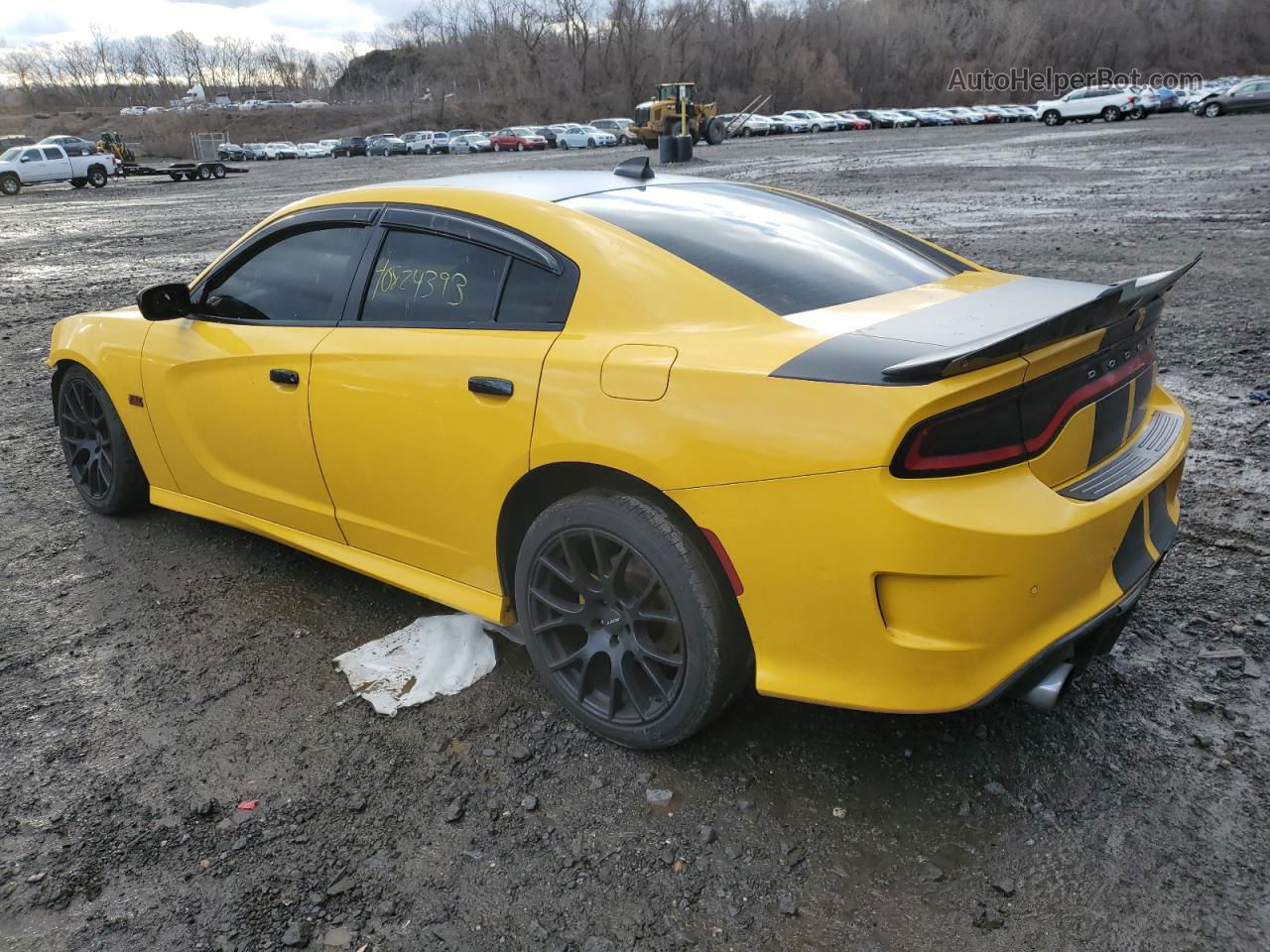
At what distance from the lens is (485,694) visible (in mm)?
3162

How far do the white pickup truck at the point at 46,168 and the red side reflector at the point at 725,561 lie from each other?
4092cm

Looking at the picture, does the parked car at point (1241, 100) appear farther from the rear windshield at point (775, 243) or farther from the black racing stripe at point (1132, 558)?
the black racing stripe at point (1132, 558)

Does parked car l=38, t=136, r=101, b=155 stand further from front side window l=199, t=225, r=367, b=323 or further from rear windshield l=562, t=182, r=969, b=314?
rear windshield l=562, t=182, r=969, b=314

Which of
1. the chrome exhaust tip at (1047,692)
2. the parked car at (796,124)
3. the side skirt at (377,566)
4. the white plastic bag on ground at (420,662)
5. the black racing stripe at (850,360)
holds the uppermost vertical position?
the black racing stripe at (850,360)

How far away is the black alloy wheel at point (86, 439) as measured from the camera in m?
4.56

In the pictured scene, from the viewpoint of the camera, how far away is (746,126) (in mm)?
58062

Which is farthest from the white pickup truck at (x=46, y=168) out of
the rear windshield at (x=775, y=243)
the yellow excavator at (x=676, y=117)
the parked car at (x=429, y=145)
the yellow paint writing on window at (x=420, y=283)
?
the rear windshield at (x=775, y=243)

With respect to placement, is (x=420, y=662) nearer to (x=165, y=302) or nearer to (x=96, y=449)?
(x=165, y=302)

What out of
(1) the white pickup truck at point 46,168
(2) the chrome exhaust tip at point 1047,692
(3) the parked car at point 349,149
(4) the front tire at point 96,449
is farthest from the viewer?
(3) the parked car at point 349,149

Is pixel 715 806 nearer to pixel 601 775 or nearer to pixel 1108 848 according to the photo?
pixel 601 775

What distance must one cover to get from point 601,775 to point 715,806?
13.7 inches

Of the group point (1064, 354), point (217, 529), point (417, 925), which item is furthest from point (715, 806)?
point (217, 529)

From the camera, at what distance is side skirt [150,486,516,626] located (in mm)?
3102

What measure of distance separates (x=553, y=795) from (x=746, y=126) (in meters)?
59.9
